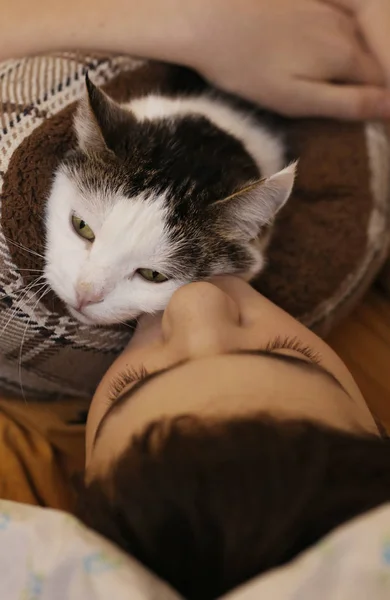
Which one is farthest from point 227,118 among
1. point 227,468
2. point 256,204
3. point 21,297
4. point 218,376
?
point 227,468

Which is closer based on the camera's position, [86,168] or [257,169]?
[86,168]

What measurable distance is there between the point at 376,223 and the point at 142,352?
56cm

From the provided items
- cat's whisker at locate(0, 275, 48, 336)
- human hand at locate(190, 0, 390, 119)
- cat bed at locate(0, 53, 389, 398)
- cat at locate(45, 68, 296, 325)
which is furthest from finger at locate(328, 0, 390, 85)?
cat's whisker at locate(0, 275, 48, 336)

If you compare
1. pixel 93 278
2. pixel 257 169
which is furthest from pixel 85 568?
pixel 257 169

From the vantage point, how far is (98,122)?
703 millimetres

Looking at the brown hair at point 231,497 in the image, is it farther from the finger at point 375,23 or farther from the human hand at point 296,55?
the finger at point 375,23

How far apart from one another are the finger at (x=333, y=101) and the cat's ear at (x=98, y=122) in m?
0.34

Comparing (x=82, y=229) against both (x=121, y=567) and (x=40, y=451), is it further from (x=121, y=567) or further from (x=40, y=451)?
(x=121, y=567)

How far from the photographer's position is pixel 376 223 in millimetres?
956

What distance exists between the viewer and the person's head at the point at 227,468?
1.28 ft

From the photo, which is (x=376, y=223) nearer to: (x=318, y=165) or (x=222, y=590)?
(x=318, y=165)

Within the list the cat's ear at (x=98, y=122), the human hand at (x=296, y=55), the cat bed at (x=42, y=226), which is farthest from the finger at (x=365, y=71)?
the cat's ear at (x=98, y=122)

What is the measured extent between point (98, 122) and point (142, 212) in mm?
137

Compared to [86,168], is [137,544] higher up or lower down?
lower down
